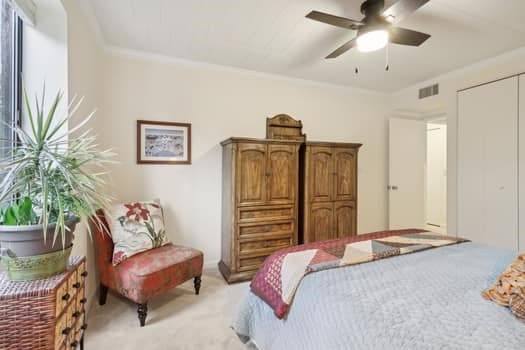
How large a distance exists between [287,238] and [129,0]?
2.73 metres

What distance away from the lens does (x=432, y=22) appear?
2.28 m

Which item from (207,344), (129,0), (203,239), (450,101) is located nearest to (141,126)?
(129,0)

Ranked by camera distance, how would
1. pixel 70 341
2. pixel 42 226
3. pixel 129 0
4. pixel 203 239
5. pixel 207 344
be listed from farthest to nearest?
pixel 203 239 < pixel 129 0 < pixel 207 344 < pixel 70 341 < pixel 42 226

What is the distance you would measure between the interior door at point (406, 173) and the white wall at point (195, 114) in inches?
44.5

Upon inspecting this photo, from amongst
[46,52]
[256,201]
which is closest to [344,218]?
[256,201]

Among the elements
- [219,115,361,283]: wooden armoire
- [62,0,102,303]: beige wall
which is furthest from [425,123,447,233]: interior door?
[62,0,102,303]: beige wall

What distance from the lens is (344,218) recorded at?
3.39 meters

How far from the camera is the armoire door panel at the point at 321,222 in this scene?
10.5 feet

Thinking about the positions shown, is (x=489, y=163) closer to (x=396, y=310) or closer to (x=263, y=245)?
(x=263, y=245)

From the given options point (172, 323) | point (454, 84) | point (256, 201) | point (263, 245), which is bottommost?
point (172, 323)

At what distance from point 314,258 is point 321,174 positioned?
185cm

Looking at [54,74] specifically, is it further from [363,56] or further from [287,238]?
[363,56]

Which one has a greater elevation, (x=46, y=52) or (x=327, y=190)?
(x=46, y=52)

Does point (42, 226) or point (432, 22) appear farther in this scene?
point (432, 22)
